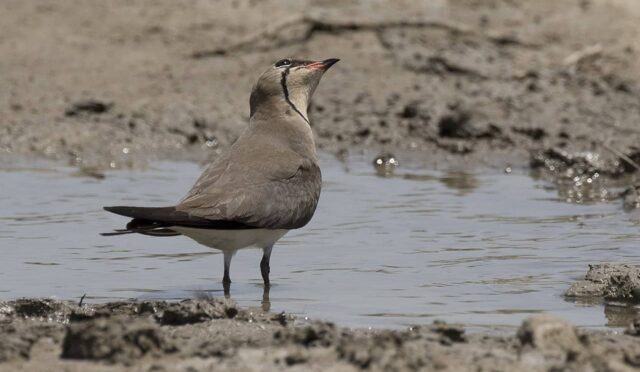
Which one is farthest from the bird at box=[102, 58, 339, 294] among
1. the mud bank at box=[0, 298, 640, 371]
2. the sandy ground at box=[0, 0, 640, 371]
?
the sandy ground at box=[0, 0, 640, 371]

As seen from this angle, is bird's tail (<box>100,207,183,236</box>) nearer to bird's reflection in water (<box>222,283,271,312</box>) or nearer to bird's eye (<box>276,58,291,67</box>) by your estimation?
bird's reflection in water (<box>222,283,271,312</box>)

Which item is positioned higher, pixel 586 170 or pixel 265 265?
pixel 586 170

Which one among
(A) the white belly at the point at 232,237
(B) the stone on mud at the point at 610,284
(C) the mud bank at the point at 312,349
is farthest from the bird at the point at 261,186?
(B) the stone on mud at the point at 610,284

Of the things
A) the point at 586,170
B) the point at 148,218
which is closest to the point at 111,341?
the point at 148,218

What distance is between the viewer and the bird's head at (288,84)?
7863 mm

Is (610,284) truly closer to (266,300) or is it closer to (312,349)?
(266,300)

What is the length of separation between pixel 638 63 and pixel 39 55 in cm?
578

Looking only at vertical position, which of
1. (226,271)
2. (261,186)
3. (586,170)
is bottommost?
(226,271)

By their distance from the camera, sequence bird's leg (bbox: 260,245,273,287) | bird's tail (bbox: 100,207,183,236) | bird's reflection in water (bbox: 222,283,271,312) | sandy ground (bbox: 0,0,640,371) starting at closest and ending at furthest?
bird's tail (bbox: 100,207,183,236) → bird's reflection in water (bbox: 222,283,271,312) → bird's leg (bbox: 260,245,273,287) → sandy ground (bbox: 0,0,640,371)

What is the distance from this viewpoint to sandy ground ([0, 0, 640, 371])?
11.3 meters

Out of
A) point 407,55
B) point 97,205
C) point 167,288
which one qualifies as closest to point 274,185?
point 167,288

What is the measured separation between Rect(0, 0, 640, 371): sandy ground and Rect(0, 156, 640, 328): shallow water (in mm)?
652

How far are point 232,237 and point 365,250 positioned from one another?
140 centimetres

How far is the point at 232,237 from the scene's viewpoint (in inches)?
271
